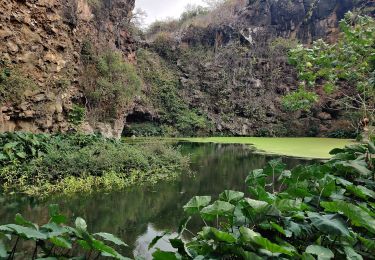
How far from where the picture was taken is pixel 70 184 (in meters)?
7.78

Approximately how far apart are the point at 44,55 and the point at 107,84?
4.40 m

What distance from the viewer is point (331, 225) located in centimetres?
140

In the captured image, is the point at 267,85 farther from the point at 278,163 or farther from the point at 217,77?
the point at 278,163

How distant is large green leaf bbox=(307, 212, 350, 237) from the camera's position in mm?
1377

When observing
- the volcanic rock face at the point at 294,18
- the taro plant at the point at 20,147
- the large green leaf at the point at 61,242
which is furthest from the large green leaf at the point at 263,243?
the volcanic rock face at the point at 294,18

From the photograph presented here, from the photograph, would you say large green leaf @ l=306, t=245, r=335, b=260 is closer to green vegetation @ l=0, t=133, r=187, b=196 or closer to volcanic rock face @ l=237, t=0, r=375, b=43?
green vegetation @ l=0, t=133, r=187, b=196

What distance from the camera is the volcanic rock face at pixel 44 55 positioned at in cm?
1159

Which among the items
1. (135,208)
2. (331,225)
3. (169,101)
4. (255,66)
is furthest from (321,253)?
(255,66)

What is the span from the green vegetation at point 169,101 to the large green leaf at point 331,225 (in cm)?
2542

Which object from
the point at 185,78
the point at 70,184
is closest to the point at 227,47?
the point at 185,78

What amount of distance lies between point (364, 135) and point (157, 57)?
95.7 ft

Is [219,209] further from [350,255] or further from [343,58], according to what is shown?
[343,58]

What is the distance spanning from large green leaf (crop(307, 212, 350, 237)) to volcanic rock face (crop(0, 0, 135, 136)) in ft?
37.3

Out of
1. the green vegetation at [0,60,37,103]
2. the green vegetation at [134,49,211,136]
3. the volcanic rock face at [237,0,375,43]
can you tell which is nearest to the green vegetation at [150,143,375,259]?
the green vegetation at [0,60,37,103]
